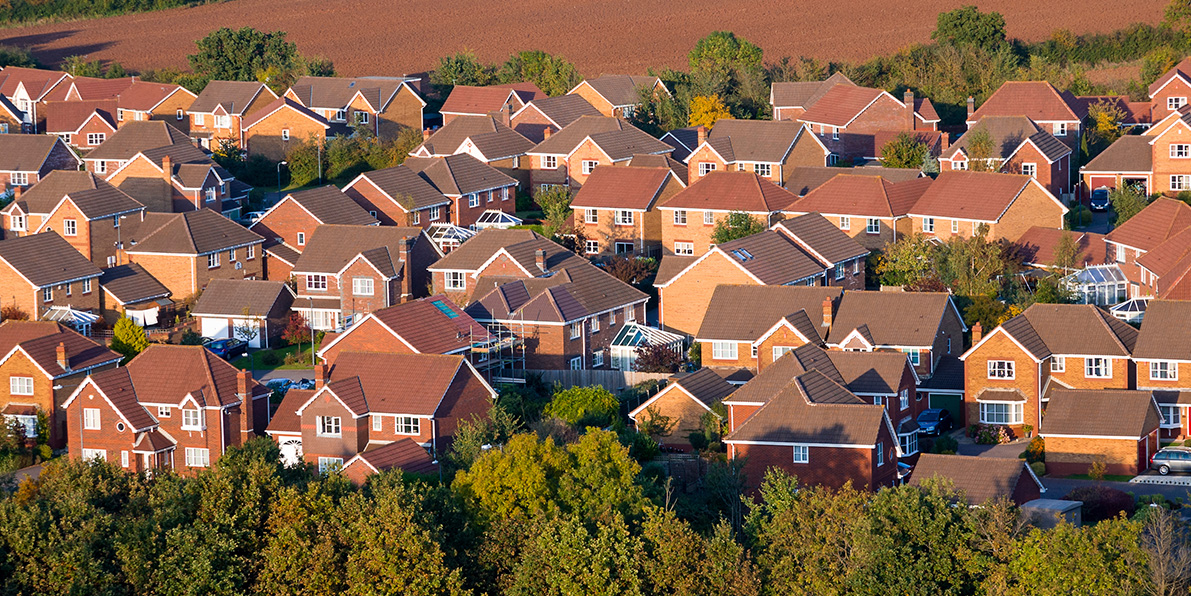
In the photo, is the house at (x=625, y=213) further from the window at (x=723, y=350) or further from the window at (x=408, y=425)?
the window at (x=408, y=425)

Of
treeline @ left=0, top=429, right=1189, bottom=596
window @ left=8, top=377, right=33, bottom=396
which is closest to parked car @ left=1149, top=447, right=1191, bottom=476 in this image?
treeline @ left=0, top=429, right=1189, bottom=596

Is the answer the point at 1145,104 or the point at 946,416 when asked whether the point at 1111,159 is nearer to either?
the point at 1145,104

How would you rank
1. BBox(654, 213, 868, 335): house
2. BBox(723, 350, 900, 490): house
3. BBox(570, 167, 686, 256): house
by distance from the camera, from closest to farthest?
BBox(723, 350, 900, 490): house < BBox(654, 213, 868, 335): house < BBox(570, 167, 686, 256): house

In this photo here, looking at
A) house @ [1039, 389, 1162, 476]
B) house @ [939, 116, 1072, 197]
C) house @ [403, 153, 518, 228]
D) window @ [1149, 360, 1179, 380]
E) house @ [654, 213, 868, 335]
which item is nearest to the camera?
house @ [1039, 389, 1162, 476]

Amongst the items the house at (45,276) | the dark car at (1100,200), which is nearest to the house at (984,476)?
the dark car at (1100,200)

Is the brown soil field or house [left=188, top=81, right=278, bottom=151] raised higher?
the brown soil field

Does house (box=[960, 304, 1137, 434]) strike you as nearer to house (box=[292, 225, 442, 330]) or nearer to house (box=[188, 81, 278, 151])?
house (box=[292, 225, 442, 330])

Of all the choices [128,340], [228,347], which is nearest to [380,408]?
[228,347]
